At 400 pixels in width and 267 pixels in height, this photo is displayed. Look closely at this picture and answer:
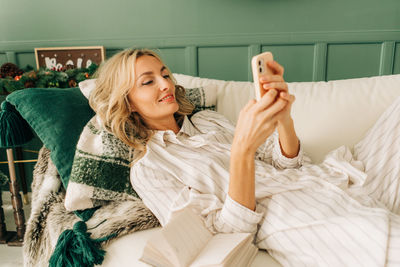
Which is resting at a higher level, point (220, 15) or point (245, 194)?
point (220, 15)

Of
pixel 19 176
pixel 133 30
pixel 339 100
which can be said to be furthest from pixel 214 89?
pixel 19 176

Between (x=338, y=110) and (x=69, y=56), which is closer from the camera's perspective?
(x=338, y=110)

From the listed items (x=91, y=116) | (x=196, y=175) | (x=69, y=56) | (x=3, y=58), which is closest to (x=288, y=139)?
(x=196, y=175)

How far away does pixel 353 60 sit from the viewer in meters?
2.07

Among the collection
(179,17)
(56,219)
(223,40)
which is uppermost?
(179,17)

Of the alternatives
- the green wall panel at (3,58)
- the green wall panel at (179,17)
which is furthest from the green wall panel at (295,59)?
the green wall panel at (3,58)

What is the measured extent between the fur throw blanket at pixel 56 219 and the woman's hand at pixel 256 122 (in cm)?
39

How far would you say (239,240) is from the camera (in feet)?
2.54

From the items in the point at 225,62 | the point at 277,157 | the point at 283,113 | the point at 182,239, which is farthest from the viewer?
the point at 225,62

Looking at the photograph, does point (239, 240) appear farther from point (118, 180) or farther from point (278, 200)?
point (118, 180)

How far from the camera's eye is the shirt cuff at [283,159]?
1.09 meters

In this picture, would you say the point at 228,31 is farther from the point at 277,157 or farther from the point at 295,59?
the point at 277,157

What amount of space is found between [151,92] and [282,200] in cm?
59

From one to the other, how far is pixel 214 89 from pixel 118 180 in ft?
2.13
